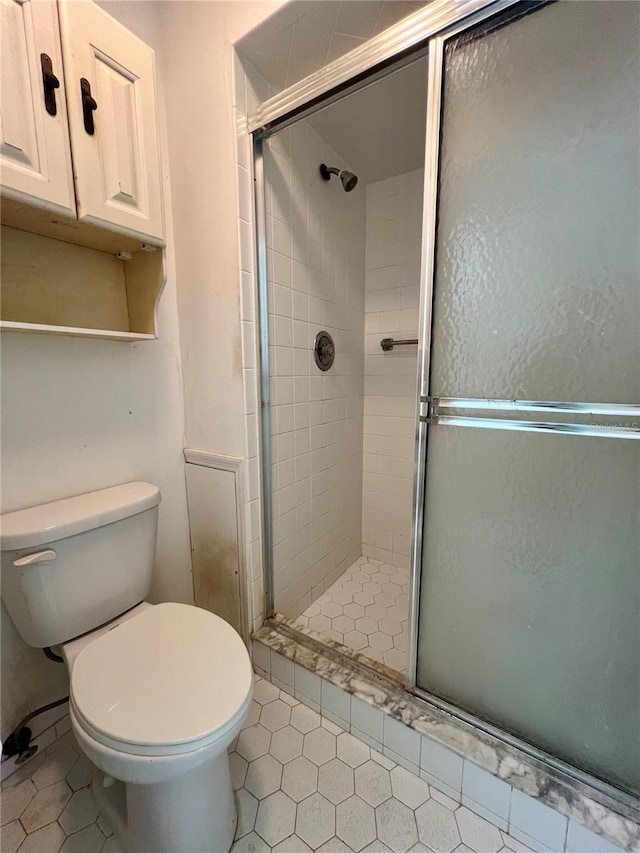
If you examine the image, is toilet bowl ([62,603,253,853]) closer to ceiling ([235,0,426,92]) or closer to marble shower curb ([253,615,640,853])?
marble shower curb ([253,615,640,853])

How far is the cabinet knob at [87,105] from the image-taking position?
32.8 inches

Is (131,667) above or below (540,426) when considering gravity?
below

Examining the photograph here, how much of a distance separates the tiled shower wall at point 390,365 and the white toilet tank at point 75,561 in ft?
4.26

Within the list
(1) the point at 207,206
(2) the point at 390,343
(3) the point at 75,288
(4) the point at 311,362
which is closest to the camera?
(3) the point at 75,288

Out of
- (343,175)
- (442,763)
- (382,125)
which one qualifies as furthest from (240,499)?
(382,125)

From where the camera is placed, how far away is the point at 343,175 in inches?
57.3

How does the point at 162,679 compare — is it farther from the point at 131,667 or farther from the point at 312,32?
the point at 312,32

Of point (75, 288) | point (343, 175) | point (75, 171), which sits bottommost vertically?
point (75, 288)

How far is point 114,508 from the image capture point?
1006 millimetres

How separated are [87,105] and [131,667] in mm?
1323

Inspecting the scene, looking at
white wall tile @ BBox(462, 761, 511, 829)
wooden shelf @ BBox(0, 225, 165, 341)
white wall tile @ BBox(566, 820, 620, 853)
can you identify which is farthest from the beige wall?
white wall tile @ BBox(566, 820, 620, 853)

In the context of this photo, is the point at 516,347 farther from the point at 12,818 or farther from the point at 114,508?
the point at 12,818

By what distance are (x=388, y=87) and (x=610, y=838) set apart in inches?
85.2

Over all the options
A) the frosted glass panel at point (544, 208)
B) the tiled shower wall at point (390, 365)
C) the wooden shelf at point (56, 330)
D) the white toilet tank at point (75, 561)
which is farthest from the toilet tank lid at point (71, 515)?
the tiled shower wall at point (390, 365)
